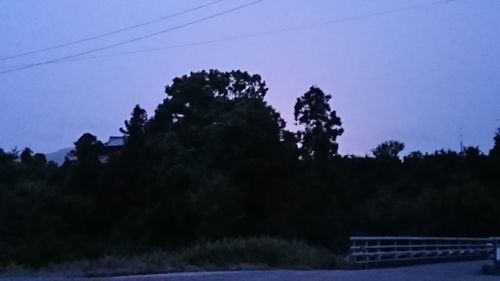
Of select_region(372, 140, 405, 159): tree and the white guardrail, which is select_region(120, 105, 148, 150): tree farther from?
select_region(372, 140, 405, 159): tree

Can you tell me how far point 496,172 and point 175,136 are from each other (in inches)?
1389

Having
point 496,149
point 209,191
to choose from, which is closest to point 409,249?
point 209,191

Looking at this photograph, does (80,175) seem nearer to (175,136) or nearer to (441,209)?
(175,136)

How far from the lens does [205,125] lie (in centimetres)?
7000

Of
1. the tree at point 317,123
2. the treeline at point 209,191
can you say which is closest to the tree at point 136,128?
the treeline at point 209,191

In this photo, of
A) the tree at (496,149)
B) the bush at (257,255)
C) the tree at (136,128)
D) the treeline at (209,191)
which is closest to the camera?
the bush at (257,255)

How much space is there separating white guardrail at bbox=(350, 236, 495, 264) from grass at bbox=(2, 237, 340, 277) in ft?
3.61

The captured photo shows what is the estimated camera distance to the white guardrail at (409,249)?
3497 cm

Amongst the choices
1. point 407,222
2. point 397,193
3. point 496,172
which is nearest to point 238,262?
point 407,222

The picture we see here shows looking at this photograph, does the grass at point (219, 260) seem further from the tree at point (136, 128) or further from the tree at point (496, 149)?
the tree at point (496, 149)

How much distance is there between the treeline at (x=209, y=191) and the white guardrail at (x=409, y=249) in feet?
34.5

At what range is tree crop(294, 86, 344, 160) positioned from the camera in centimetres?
7650

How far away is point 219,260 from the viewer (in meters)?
33.6

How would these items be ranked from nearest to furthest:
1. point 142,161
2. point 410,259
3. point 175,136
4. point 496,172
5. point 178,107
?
1. point 410,259
2. point 142,161
3. point 175,136
4. point 178,107
5. point 496,172
